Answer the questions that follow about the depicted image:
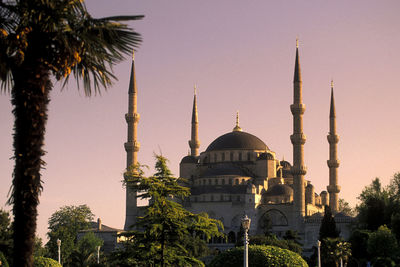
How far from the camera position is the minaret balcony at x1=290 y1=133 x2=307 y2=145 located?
71812 millimetres

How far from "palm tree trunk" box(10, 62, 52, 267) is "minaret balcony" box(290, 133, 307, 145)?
6319 centimetres

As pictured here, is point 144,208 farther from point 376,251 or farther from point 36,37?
point 376,251

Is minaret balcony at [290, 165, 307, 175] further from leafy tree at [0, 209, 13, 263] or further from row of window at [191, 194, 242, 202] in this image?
leafy tree at [0, 209, 13, 263]

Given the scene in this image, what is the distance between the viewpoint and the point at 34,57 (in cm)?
995

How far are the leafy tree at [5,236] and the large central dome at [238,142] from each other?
1712 inches

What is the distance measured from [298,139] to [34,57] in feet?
207

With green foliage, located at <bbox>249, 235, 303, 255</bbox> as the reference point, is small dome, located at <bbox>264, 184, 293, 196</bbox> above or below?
above

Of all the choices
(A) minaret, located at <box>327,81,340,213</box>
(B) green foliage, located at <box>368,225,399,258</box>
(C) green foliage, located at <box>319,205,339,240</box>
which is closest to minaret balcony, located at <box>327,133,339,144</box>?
(A) minaret, located at <box>327,81,340,213</box>

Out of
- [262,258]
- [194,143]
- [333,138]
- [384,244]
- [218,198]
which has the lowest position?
[262,258]

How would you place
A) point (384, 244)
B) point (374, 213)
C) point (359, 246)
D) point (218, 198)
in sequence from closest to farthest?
point (384, 244) → point (359, 246) → point (374, 213) → point (218, 198)

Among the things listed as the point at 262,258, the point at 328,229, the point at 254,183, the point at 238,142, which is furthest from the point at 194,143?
the point at 262,258

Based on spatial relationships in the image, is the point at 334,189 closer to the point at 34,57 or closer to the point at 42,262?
the point at 42,262

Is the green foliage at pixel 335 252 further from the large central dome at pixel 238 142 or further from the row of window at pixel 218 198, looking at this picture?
the large central dome at pixel 238 142

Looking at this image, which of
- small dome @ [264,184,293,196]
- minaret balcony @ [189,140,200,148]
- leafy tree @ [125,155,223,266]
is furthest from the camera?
minaret balcony @ [189,140,200,148]
